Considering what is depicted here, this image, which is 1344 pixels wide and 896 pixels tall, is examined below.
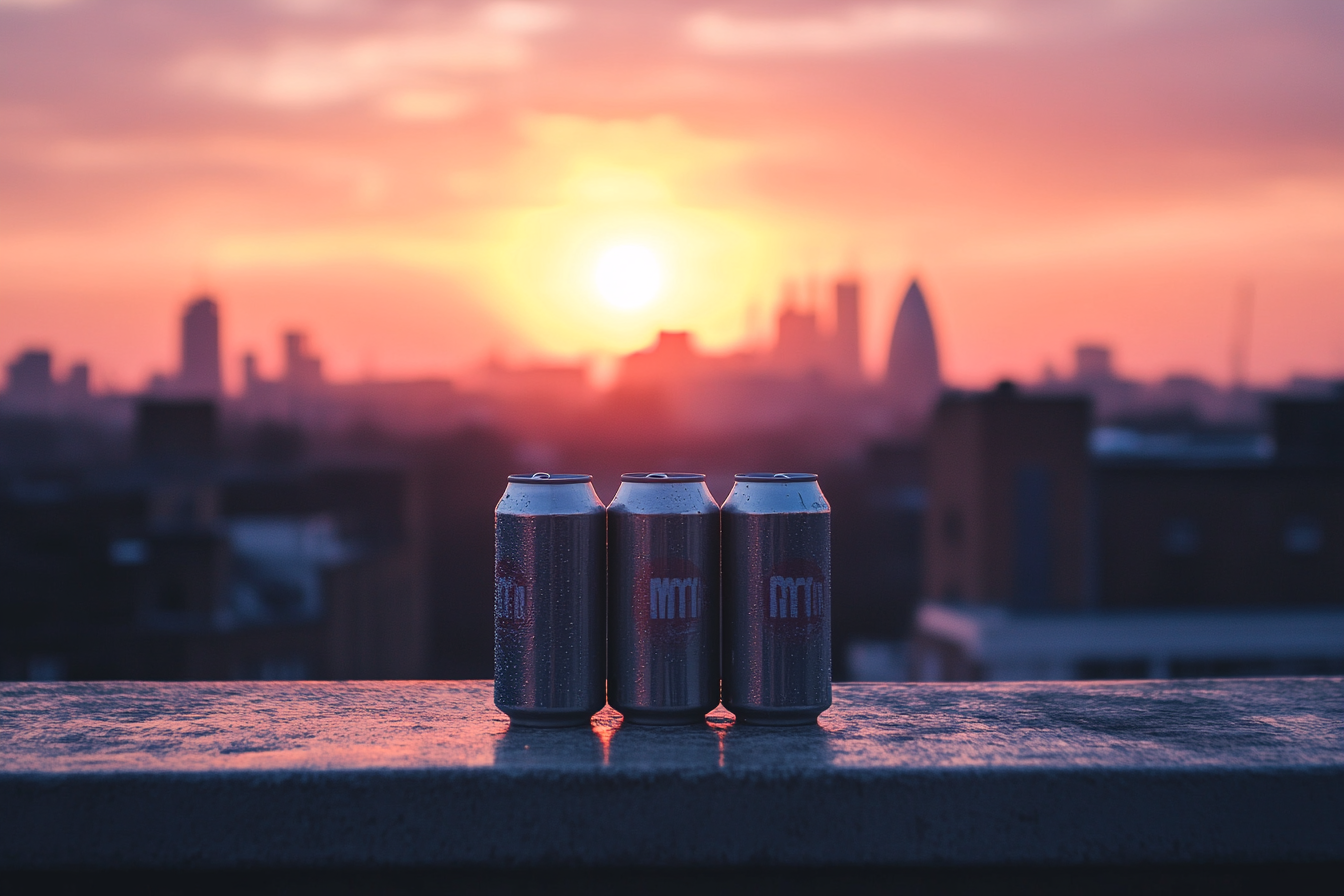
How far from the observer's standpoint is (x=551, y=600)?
103 inches

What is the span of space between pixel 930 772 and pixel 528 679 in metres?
0.89

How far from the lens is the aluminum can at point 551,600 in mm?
2615

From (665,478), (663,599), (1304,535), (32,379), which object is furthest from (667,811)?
(32,379)

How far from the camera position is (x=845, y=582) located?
69750 mm

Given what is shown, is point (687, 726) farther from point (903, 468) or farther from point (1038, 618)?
point (903, 468)

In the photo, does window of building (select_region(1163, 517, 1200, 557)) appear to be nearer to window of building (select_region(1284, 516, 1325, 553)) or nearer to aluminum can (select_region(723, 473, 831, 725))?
window of building (select_region(1284, 516, 1325, 553))

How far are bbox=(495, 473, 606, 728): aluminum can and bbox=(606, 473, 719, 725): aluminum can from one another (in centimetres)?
5

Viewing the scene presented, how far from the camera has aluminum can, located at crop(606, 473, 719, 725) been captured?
261 centimetres

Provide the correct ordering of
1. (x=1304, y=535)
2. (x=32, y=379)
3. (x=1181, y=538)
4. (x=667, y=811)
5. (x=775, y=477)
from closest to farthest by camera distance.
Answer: (x=667, y=811) < (x=775, y=477) < (x=1181, y=538) < (x=1304, y=535) < (x=32, y=379)

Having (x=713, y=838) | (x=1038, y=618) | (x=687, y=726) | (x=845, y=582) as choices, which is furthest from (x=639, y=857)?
(x=845, y=582)

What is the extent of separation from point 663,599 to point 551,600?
0.79 feet

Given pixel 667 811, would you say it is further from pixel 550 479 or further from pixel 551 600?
pixel 550 479

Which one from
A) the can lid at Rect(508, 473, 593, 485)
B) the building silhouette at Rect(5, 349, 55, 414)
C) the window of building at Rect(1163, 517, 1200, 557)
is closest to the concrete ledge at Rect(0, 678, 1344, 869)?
the can lid at Rect(508, 473, 593, 485)

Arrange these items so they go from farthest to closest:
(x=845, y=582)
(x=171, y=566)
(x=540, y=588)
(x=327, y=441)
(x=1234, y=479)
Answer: (x=327, y=441) < (x=845, y=582) < (x=1234, y=479) < (x=171, y=566) < (x=540, y=588)
